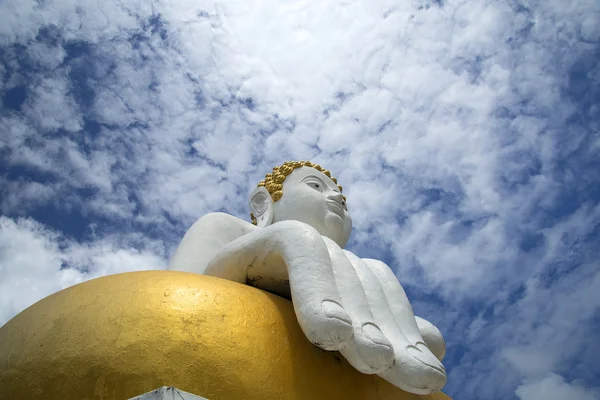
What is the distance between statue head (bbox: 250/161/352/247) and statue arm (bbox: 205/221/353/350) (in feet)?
4.28

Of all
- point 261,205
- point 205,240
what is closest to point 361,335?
point 205,240

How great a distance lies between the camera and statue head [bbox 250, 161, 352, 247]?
16.8ft

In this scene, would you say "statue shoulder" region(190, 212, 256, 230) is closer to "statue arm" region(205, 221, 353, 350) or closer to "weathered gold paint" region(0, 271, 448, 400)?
"statue arm" region(205, 221, 353, 350)

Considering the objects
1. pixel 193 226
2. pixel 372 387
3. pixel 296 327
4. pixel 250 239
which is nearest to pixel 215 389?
pixel 296 327

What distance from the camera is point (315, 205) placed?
518cm

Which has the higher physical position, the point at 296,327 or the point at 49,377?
the point at 296,327

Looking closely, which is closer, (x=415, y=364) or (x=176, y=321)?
(x=176, y=321)

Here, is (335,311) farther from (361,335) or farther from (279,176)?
(279,176)

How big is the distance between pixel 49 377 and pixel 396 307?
208 centimetres

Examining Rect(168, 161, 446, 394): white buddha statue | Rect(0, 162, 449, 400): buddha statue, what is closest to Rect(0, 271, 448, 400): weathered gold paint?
Rect(0, 162, 449, 400): buddha statue

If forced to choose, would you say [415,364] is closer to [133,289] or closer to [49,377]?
[133,289]

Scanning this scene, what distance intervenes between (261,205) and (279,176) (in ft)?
1.10

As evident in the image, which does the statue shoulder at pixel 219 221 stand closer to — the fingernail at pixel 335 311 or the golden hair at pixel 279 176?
the golden hair at pixel 279 176

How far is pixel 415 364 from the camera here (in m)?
3.11
